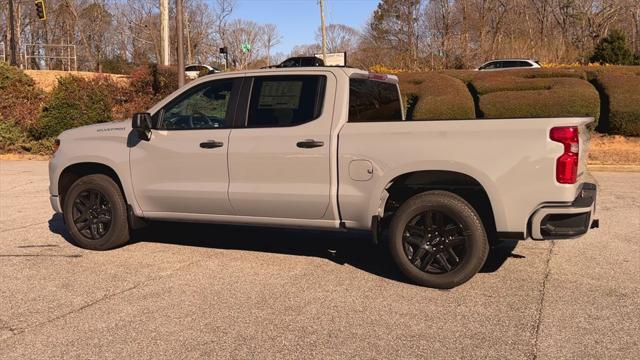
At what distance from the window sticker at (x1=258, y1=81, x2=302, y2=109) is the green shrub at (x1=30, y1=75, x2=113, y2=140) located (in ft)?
41.0

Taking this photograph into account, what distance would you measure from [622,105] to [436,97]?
460cm

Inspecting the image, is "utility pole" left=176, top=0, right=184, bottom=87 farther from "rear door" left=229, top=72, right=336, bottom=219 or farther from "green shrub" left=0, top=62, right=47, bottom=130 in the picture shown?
"rear door" left=229, top=72, right=336, bottom=219

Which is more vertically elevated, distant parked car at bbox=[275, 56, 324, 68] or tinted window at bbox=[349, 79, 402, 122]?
distant parked car at bbox=[275, 56, 324, 68]

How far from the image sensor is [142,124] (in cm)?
573

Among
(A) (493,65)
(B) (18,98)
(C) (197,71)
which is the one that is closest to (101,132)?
(B) (18,98)

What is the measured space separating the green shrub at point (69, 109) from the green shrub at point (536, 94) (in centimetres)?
1079

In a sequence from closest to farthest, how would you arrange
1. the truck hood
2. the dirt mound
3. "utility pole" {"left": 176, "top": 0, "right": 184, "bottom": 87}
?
1. the truck hood
2. "utility pole" {"left": 176, "top": 0, "right": 184, "bottom": 87}
3. the dirt mound

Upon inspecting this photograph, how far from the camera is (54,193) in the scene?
21.0 feet

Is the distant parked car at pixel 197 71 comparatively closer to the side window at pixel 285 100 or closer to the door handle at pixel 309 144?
the side window at pixel 285 100

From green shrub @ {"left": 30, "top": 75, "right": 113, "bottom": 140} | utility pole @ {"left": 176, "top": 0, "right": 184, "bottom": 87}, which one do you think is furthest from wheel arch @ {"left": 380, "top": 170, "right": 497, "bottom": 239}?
green shrub @ {"left": 30, "top": 75, "right": 113, "bottom": 140}

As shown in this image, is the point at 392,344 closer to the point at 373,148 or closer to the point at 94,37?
the point at 373,148

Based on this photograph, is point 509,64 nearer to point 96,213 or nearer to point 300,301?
point 96,213

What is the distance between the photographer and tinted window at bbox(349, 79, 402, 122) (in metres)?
5.48

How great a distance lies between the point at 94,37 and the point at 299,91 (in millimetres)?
56529
